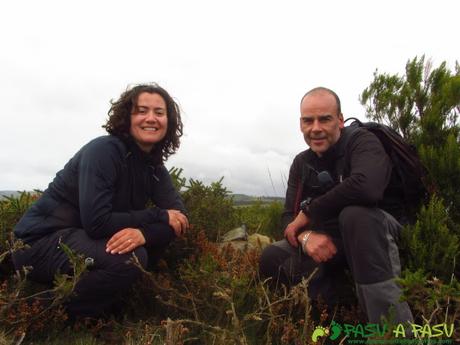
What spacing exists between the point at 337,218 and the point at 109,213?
1913 millimetres

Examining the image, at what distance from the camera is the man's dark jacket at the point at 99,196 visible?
3.41 metres

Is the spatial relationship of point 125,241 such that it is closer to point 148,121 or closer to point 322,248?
point 148,121

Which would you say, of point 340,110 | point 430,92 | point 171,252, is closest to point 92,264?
point 171,252

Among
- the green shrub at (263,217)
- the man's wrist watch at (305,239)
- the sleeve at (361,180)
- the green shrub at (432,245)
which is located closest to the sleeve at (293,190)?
the man's wrist watch at (305,239)

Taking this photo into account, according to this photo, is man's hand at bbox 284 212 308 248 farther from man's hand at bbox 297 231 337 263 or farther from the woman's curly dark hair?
the woman's curly dark hair

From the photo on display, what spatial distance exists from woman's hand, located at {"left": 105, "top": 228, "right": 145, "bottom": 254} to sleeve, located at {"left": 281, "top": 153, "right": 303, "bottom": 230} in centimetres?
152

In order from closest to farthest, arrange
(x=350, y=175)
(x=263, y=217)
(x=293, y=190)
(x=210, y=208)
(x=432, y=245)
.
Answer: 1. (x=432, y=245)
2. (x=350, y=175)
3. (x=293, y=190)
4. (x=210, y=208)
5. (x=263, y=217)

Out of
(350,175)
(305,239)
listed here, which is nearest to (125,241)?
(305,239)

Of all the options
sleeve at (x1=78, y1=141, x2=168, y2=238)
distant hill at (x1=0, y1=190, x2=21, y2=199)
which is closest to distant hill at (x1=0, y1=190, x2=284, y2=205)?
distant hill at (x1=0, y1=190, x2=21, y2=199)

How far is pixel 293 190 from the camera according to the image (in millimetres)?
4301

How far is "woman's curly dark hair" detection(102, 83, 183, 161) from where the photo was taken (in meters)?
3.91

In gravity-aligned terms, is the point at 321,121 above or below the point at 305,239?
above

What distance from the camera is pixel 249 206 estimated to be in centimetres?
706

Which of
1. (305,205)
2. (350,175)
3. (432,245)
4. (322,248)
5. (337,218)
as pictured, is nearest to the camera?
(432,245)
